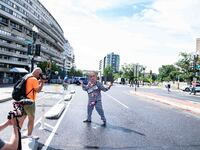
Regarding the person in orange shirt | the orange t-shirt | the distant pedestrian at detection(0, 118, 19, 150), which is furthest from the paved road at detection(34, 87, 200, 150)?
the distant pedestrian at detection(0, 118, 19, 150)

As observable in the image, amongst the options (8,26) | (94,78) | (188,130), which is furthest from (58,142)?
(8,26)

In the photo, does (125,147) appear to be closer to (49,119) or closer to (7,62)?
(49,119)

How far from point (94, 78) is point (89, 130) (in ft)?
7.84

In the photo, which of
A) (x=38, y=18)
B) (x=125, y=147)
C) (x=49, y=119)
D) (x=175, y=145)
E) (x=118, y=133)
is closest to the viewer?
(x=125, y=147)

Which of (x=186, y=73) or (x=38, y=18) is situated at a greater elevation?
(x=38, y=18)

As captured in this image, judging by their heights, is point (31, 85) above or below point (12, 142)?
above

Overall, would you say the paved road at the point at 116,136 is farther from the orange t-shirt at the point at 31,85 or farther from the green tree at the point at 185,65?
the green tree at the point at 185,65

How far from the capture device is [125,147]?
9500 millimetres

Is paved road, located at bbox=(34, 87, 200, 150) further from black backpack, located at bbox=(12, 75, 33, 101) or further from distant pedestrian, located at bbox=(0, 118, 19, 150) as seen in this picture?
distant pedestrian, located at bbox=(0, 118, 19, 150)

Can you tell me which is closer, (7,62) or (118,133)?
(118,133)

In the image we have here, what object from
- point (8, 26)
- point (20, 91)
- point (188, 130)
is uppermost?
point (8, 26)

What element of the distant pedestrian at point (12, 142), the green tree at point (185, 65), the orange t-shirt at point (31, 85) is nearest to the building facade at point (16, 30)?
the green tree at point (185, 65)

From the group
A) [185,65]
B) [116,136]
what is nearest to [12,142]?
[116,136]

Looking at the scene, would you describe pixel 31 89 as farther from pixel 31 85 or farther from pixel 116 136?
pixel 116 136
